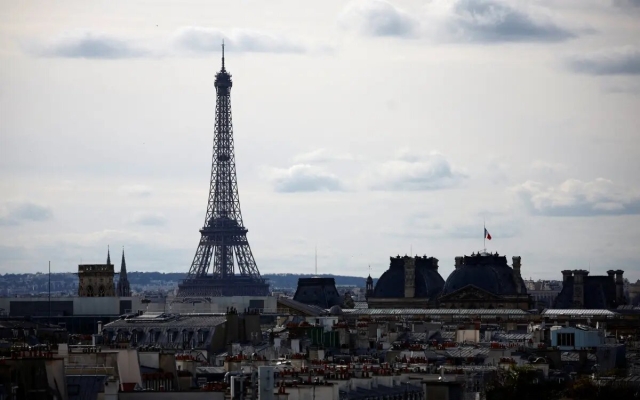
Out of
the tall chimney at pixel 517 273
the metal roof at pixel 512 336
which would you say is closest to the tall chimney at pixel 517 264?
the tall chimney at pixel 517 273

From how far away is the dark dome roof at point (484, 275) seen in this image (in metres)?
181

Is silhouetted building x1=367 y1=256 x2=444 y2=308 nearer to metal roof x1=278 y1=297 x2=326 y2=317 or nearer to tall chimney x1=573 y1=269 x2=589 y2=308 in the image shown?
tall chimney x1=573 y1=269 x2=589 y2=308

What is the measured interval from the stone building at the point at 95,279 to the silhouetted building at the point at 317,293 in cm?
1373

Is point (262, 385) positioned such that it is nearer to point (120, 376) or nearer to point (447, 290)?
point (120, 376)

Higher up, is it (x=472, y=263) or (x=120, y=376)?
(x=472, y=263)

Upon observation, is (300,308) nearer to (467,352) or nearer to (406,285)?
(406,285)

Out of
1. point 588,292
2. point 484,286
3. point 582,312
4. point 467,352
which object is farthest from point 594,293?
point 467,352

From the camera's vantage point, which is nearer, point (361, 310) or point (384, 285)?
point (361, 310)

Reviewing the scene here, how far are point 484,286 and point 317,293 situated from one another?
46.5ft

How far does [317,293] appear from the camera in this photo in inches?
7490

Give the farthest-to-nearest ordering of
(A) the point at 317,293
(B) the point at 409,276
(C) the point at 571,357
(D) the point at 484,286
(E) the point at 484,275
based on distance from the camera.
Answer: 1. (B) the point at 409,276
2. (A) the point at 317,293
3. (E) the point at 484,275
4. (D) the point at 484,286
5. (C) the point at 571,357

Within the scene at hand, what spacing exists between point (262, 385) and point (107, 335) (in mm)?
47645

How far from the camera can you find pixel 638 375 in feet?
250

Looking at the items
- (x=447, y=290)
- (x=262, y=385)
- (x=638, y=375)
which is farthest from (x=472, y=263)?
(x=262, y=385)
